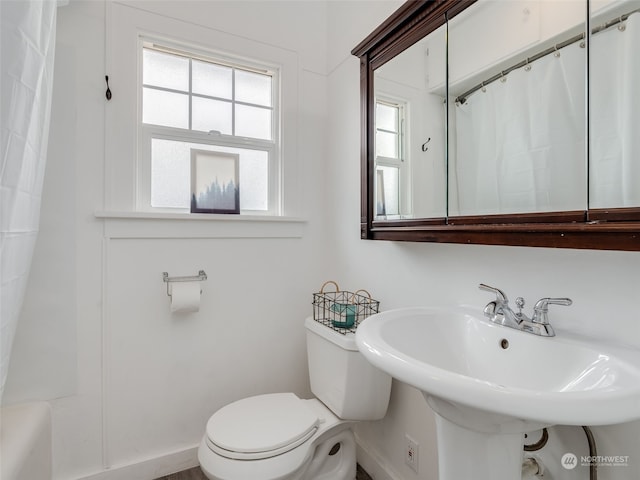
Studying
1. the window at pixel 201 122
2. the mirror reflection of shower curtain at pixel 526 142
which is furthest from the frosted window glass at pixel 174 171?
the mirror reflection of shower curtain at pixel 526 142

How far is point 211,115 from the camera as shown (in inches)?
67.2

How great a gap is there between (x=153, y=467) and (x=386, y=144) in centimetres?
174

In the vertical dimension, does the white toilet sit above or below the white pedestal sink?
below

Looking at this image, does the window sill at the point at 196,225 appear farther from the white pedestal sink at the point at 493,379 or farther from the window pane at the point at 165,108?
the white pedestal sink at the point at 493,379

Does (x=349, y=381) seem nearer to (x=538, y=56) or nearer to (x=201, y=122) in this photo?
(x=538, y=56)

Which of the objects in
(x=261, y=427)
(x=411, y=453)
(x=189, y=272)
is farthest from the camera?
(x=189, y=272)

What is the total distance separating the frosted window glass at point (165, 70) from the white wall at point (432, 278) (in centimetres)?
77

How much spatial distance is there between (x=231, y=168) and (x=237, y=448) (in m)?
1.22

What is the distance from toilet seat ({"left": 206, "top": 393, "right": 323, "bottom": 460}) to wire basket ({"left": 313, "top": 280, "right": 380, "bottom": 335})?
1.18 ft

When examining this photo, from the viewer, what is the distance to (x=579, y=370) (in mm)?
743

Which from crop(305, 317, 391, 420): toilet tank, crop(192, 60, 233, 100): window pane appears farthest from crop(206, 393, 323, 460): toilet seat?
crop(192, 60, 233, 100): window pane

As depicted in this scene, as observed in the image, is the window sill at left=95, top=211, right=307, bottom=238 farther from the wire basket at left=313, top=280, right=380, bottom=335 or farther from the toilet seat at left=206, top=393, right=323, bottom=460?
the toilet seat at left=206, top=393, right=323, bottom=460

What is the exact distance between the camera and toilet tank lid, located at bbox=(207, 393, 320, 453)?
1159 mm

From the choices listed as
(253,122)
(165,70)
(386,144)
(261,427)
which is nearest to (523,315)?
(386,144)
